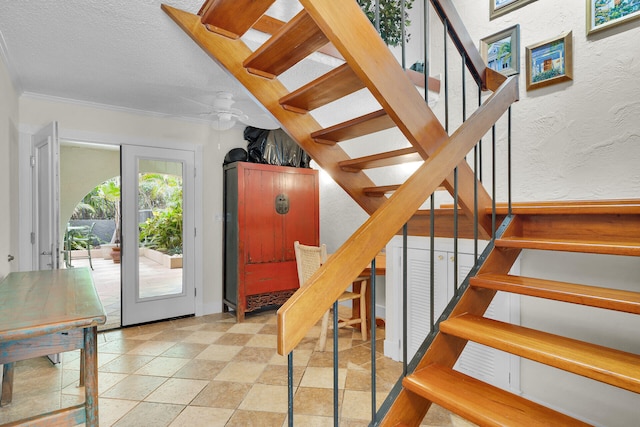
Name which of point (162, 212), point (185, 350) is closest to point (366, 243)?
point (185, 350)

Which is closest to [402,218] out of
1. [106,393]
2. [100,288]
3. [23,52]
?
[106,393]

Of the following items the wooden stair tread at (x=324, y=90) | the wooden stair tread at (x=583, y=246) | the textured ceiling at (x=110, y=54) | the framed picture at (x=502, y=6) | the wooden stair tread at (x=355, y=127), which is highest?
the framed picture at (x=502, y=6)

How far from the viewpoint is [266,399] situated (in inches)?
86.0

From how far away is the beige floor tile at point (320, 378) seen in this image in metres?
2.36

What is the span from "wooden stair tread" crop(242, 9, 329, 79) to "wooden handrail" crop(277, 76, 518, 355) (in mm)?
735

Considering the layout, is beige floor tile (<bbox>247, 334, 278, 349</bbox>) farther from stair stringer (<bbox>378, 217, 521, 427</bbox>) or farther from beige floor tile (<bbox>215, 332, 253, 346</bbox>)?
stair stringer (<bbox>378, 217, 521, 427</bbox>)

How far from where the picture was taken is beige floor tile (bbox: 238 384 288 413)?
2084 millimetres

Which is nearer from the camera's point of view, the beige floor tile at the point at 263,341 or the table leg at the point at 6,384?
the table leg at the point at 6,384

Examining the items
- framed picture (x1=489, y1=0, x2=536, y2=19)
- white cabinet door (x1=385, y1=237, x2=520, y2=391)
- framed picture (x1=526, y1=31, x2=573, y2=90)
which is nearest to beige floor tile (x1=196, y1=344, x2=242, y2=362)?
white cabinet door (x1=385, y1=237, x2=520, y2=391)

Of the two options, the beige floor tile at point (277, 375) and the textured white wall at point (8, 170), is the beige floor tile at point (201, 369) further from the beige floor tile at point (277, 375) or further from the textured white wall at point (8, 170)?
the textured white wall at point (8, 170)

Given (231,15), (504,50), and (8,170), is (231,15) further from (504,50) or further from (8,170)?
(8,170)

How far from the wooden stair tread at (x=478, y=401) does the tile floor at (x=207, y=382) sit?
84cm

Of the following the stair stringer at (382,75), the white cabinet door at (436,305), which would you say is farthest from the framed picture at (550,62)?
the white cabinet door at (436,305)

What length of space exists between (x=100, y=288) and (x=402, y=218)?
5775 millimetres
